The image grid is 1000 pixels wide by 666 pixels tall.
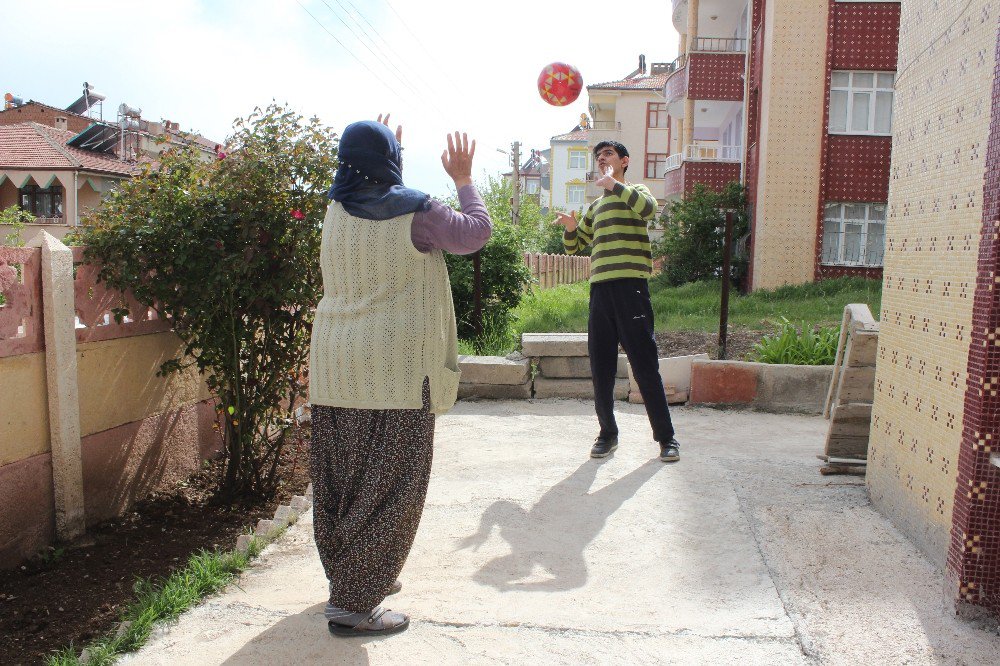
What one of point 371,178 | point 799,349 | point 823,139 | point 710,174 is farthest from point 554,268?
point 371,178

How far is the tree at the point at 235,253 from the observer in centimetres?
415

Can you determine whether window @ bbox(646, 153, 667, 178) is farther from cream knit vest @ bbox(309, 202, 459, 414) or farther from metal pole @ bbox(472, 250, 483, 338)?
cream knit vest @ bbox(309, 202, 459, 414)

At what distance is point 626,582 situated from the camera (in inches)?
132

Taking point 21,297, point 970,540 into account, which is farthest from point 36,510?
point 970,540

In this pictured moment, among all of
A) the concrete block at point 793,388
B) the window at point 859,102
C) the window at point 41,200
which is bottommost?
the concrete block at point 793,388

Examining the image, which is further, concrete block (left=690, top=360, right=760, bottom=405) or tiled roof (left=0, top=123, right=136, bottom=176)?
tiled roof (left=0, top=123, right=136, bottom=176)

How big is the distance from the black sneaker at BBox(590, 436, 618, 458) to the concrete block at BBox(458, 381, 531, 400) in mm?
1868

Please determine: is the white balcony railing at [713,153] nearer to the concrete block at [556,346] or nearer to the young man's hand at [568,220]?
the concrete block at [556,346]

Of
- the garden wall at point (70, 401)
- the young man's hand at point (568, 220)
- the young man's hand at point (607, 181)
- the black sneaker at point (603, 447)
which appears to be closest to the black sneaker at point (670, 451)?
the black sneaker at point (603, 447)

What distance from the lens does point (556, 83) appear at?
50.0 ft

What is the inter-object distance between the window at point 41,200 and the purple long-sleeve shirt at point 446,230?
120 feet

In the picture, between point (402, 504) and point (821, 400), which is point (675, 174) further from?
point (402, 504)

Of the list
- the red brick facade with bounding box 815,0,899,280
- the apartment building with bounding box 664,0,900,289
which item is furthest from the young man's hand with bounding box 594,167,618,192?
the red brick facade with bounding box 815,0,899,280

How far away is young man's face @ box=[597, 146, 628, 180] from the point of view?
5.16 meters
